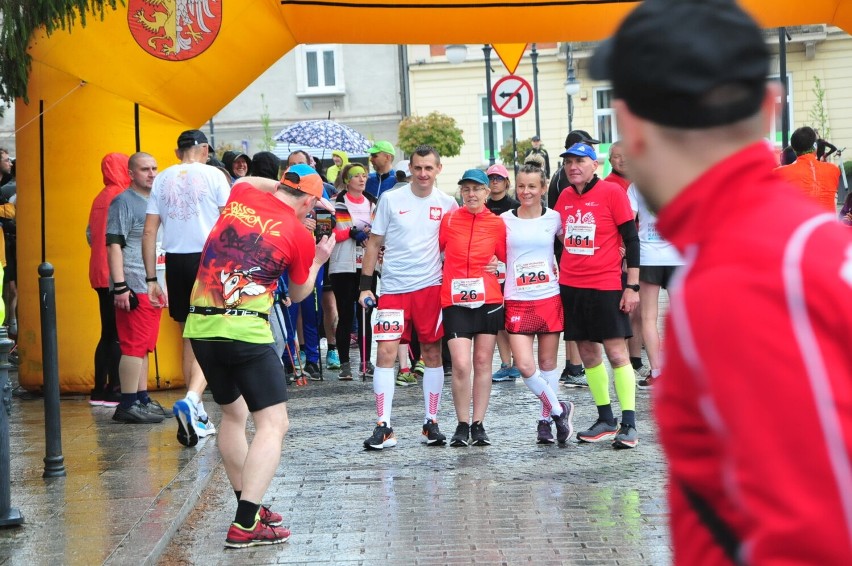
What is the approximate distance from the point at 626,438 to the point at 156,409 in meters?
3.65

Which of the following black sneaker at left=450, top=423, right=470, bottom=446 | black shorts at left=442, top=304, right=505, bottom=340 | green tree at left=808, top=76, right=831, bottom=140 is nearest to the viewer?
black shorts at left=442, top=304, right=505, bottom=340

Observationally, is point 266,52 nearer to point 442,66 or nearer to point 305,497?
point 305,497

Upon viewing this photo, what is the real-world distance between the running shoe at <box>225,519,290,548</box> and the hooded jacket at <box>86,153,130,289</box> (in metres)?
4.13

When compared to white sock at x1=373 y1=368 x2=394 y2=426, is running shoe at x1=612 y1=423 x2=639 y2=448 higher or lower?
lower

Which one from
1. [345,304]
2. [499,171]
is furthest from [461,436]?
[345,304]

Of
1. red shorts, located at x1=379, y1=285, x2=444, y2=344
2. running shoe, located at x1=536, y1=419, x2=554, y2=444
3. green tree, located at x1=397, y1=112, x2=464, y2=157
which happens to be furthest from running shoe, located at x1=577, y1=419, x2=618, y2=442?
green tree, located at x1=397, y1=112, x2=464, y2=157

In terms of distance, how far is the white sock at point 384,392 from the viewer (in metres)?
8.61

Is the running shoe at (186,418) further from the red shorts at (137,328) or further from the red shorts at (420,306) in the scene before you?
the red shorts at (420,306)

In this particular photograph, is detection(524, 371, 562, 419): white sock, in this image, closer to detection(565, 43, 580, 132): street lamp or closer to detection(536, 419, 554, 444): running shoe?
detection(536, 419, 554, 444): running shoe

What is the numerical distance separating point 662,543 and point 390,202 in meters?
3.70

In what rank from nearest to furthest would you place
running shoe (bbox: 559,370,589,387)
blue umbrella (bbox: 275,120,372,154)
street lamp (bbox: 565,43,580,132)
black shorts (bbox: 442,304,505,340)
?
black shorts (bbox: 442,304,505,340) → running shoe (bbox: 559,370,589,387) → blue umbrella (bbox: 275,120,372,154) → street lamp (bbox: 565,43,580,132)

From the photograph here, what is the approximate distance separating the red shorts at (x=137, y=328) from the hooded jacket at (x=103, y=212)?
17.6 inches

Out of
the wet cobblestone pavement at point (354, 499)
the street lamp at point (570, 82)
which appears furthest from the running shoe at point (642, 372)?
the street lamp at point (570, 82)

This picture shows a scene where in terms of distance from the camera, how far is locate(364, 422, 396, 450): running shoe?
8.51 metres
